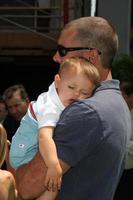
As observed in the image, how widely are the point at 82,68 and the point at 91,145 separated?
1.10 feet

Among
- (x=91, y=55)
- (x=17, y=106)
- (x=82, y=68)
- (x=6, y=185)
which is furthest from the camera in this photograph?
(x=17, y=106)

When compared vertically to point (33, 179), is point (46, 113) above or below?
above

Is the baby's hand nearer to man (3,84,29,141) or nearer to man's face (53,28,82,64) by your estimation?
man's face (53,28,82,64)

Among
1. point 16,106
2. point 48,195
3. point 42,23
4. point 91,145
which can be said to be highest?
point 91,145

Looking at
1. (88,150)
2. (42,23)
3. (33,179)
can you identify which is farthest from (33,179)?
(42,23)

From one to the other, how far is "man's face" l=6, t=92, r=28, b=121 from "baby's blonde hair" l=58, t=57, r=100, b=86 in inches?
139

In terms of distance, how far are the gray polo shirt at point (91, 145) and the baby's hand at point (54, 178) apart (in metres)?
0.05

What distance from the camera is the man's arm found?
7.52 feet

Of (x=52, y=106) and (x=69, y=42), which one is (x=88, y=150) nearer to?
(x=52, y=106)

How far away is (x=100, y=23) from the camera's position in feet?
8.27

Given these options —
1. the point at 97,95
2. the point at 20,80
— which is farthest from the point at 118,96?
the point at 20,80

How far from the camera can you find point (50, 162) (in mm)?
2227

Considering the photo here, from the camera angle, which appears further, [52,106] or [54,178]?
[52,106]

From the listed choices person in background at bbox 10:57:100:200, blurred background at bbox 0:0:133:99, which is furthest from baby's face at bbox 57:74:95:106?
blurred background at bbox 0:0:133:99
